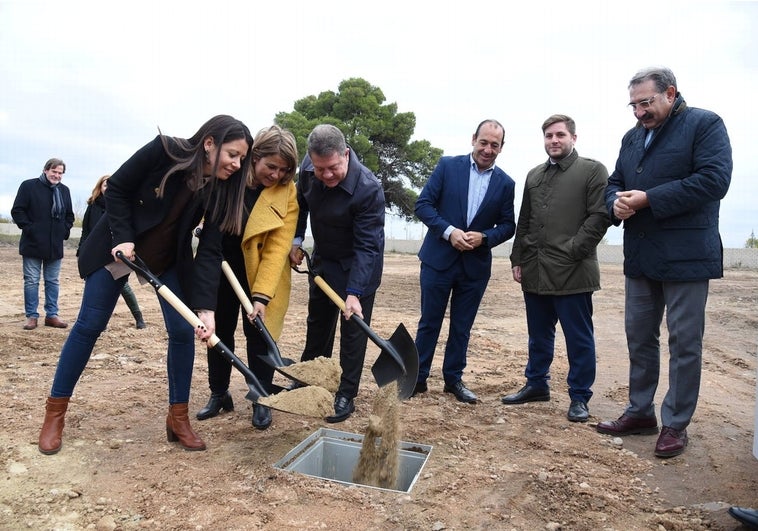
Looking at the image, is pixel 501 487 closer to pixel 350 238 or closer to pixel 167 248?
pixel 350 238

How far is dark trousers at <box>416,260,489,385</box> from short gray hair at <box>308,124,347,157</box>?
1334 millimetres

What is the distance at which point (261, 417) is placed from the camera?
3914mm

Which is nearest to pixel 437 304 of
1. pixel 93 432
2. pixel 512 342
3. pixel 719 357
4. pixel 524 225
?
pixel 524 225

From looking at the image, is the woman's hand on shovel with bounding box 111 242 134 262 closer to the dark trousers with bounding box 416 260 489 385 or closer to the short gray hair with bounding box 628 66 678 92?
the dark trousers with bounding box 416 260 489 385

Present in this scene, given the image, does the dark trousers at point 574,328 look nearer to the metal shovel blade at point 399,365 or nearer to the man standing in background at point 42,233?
the metal shovel blade at point 399,365

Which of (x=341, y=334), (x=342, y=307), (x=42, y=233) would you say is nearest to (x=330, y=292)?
(x=342, y=307)

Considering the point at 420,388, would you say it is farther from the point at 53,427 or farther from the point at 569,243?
the point at 53,427

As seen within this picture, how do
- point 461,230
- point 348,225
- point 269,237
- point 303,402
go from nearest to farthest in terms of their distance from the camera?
point 303,402 < point 269,237 < point 348,225 < point 461,230

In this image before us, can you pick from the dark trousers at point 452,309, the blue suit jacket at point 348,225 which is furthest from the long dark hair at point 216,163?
the dark trousers at point 452,309

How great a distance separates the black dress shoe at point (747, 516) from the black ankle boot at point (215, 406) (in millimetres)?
2968

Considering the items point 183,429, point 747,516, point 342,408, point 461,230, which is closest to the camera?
point 747,516

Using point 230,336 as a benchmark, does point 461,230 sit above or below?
above

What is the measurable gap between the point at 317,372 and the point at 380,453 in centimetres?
60

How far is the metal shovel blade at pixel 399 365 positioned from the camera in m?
3.84
